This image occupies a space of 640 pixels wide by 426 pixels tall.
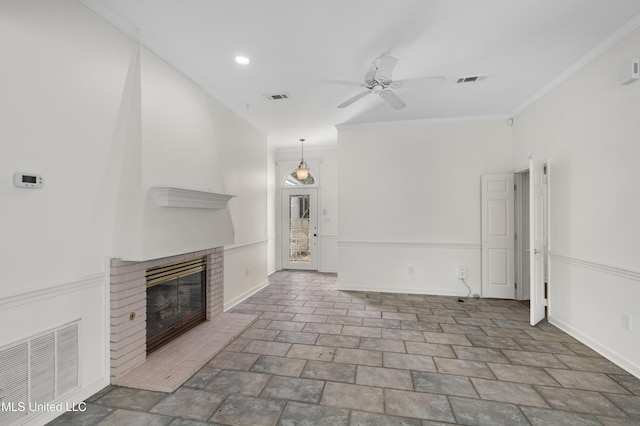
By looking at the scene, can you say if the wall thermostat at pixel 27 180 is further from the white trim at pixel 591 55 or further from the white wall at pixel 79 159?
the white trim at pixel 591 55

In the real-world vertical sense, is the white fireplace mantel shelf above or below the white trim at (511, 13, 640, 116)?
below

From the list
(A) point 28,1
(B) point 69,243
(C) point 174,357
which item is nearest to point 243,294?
(C) point 174,357

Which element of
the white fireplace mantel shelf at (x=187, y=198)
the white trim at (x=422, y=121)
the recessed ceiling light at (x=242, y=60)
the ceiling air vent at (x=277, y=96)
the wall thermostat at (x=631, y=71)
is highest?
the recessed ceiling light at (x=242, y=60)

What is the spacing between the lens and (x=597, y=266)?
2902 mm

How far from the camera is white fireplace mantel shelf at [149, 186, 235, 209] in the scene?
2652 millimetres

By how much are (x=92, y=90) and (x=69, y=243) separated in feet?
3.73

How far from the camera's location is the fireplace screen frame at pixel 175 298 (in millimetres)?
2871

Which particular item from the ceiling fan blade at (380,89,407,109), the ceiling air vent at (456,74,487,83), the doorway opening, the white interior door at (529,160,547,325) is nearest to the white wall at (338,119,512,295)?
the doorway opening

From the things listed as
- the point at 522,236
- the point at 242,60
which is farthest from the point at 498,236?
the point at 242,60

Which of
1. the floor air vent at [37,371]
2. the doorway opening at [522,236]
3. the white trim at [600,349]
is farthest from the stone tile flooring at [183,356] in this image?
the doorway opening at [522,236]

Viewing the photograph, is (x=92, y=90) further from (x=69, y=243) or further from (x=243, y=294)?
(x=243, y=294)

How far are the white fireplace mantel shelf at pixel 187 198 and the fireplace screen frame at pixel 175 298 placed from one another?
0.65 m

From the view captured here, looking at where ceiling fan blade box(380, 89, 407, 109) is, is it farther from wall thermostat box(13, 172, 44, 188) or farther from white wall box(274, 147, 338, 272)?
white wall box(274, 147, 338, 272)

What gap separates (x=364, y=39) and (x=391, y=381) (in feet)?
9.58
